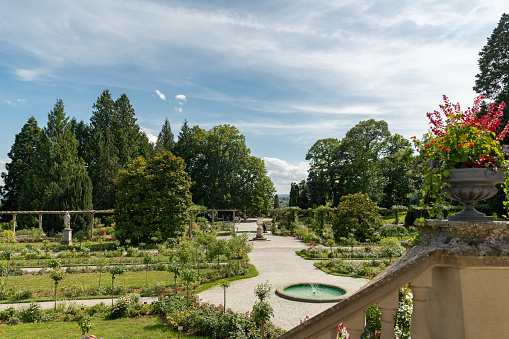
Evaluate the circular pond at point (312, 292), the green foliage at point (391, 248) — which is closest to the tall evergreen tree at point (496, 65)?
the green foliage at point (391, 248)

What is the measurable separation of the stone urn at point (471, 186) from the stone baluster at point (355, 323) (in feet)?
2.89

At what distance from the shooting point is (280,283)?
38.7ft

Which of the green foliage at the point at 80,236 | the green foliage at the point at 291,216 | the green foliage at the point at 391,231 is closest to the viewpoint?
the green foliage at the point at 80,236

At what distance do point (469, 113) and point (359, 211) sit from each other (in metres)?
21.8

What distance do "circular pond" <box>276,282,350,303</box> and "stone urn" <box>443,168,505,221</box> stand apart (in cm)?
843

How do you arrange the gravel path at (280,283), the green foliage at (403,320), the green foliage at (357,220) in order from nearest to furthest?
the green foliage at (403,320) → the gravel path at (280,283) → the green foliage at (357,220)

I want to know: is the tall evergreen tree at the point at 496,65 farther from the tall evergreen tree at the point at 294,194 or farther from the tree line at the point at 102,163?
the tall evergreen tree at the point at 294,194

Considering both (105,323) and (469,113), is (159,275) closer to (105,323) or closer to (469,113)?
(105,323)

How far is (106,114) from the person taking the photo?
42.4 m

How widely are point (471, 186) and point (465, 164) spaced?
16cm

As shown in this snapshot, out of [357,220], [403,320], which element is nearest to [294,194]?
[357,220]

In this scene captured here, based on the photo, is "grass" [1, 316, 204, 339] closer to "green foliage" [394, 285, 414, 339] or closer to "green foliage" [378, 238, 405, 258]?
"green foliage" [394, 285, 414, 339]

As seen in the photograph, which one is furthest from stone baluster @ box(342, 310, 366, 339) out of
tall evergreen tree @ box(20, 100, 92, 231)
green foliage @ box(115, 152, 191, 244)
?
tall evergreen tree @ box(20, 100, 92, 231)

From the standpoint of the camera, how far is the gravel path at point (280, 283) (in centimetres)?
861
